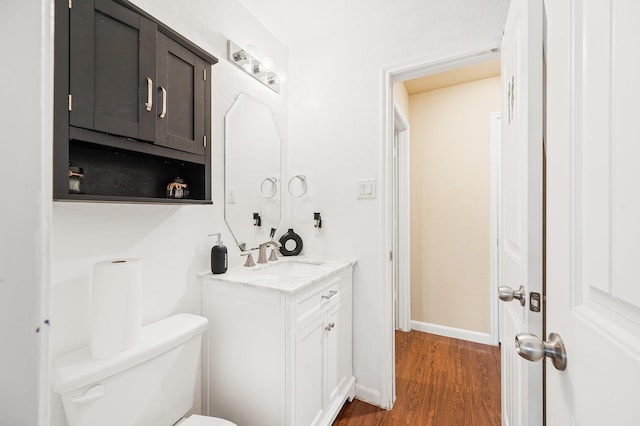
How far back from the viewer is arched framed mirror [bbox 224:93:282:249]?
1.60 meters

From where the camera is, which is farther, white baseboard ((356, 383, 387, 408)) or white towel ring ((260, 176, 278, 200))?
white towel ring ((260, 176, 278, 200))

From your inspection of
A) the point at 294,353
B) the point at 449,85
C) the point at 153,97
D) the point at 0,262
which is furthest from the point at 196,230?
the point at 449,85

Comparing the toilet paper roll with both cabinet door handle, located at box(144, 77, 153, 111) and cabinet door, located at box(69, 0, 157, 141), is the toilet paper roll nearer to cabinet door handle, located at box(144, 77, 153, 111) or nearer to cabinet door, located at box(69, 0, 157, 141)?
cabinet door, located at box(69, 0, 157, 141)

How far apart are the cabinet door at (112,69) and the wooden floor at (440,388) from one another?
1.82 metres

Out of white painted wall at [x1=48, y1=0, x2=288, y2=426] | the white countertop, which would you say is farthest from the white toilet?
the white countertop

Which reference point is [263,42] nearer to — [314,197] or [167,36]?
[167,36]

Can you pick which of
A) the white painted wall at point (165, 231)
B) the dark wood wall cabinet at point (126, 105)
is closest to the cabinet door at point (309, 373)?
the white painted wall at point (165, 231)

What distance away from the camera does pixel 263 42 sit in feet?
6.08

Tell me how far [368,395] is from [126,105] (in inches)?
79.0

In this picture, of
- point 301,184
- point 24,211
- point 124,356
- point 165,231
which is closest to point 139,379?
point 124,356

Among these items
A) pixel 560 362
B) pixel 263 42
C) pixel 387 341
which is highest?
pixel 263 42

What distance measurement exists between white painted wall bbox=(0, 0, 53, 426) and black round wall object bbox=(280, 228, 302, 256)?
1.59m

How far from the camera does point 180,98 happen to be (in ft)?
3.79

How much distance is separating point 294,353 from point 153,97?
3.86 feet
